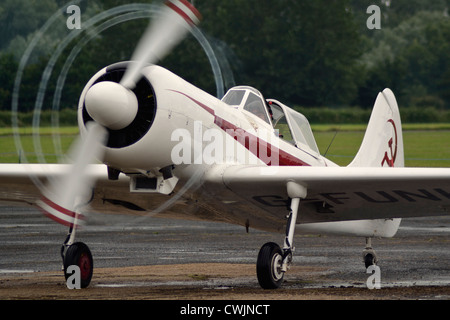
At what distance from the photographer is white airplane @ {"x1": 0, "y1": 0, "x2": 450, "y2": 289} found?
9336 mm

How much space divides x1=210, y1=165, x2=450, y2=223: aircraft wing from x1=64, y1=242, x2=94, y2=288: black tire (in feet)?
6.40

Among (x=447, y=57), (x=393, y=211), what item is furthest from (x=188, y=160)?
(x=447, y=57)

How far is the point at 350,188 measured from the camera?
34.3ft

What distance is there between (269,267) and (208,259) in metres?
3.96

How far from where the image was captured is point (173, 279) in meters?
11.4

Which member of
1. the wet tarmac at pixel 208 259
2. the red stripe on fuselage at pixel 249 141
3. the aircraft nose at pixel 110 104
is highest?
the aircraft nose at pixel 110 104

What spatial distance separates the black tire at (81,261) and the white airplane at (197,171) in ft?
0.06

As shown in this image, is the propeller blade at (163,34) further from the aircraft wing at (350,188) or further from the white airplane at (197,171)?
the aircraft wing at (350,188)

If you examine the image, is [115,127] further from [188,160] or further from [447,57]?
[447,57]

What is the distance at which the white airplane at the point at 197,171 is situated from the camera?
9336 mm

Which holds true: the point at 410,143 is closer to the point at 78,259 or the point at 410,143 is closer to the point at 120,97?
the point at 78,259

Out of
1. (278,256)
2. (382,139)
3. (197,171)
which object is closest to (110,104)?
(197,171)

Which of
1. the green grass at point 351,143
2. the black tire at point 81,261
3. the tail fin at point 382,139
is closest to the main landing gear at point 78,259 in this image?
the black tire at point 81,261

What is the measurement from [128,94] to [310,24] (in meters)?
29.8
